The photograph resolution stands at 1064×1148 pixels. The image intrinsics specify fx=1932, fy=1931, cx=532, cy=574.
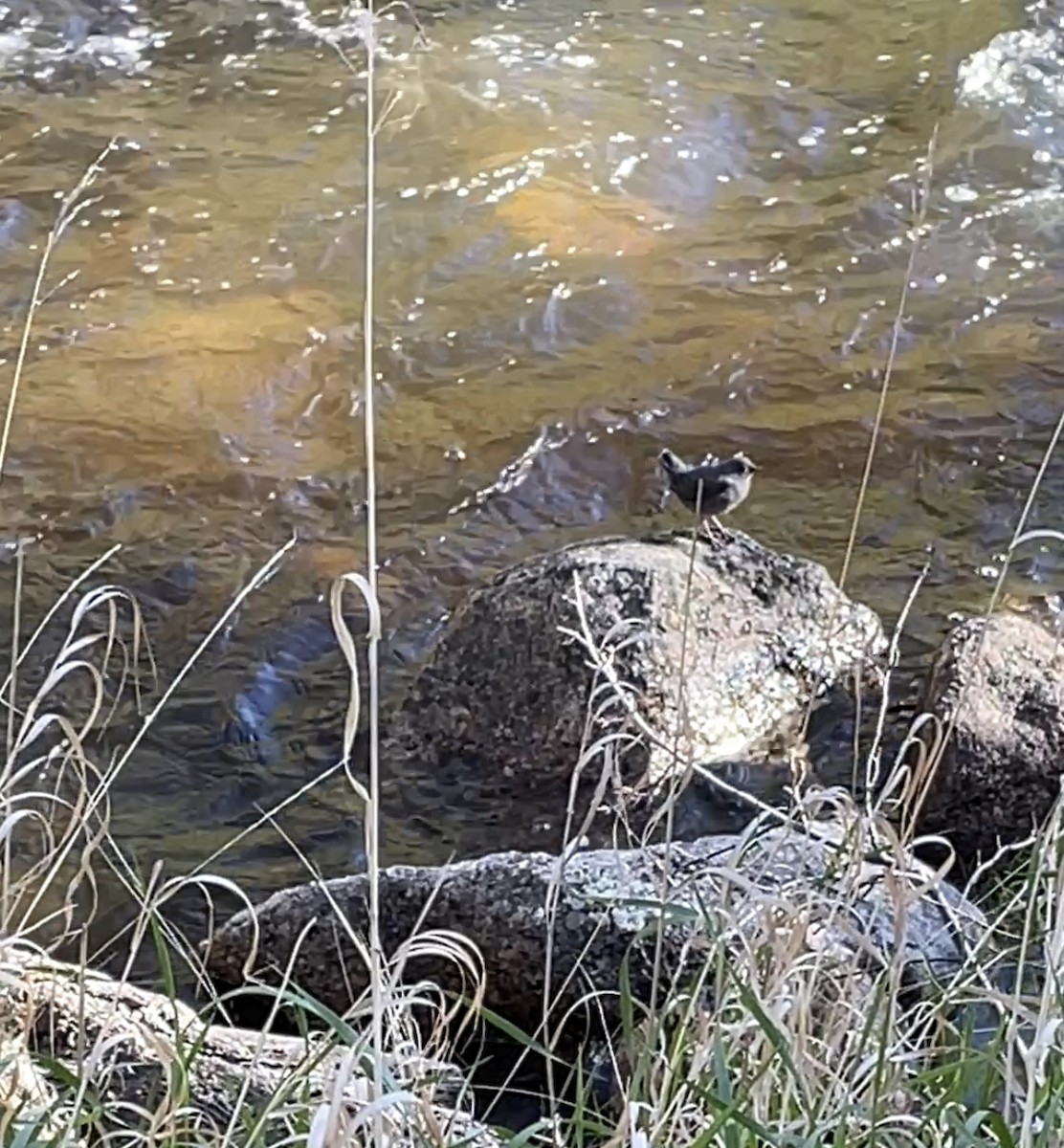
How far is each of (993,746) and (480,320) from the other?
8.44 feet

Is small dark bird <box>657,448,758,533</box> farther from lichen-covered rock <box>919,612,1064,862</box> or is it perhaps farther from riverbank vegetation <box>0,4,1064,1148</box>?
riverbank vegetation <box>0,4,1064,1148</box>

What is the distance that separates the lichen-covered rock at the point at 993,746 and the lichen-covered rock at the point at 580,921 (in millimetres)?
734

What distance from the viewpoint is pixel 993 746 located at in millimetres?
3740

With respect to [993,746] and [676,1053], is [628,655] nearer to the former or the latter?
[993,746]

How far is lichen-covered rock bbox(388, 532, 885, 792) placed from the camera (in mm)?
4031

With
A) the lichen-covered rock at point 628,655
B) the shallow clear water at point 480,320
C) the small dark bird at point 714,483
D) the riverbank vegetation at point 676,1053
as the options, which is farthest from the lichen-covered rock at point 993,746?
the riverbank vegetation at point 676,1053

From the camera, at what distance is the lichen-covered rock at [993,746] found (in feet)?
12.1

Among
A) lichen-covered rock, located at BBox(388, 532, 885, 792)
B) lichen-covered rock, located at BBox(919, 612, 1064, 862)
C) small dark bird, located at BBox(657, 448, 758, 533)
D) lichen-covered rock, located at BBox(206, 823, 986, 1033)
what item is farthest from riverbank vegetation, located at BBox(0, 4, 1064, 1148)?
small dark bird, located at BBox(657, 448, 758, 533)

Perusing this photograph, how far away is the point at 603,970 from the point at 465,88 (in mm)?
4971

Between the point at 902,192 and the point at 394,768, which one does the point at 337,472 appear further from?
the point at 902,192

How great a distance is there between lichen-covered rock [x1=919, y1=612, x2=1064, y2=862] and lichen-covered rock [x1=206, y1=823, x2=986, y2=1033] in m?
0.73

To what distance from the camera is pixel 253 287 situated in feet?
19.6

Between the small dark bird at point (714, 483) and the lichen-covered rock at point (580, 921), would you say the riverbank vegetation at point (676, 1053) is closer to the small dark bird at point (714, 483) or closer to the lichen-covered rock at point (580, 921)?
the lichen-covered rock at point (580, 921)

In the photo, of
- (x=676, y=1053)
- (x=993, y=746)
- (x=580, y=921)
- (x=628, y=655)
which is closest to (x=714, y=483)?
(x=628, y=655)
